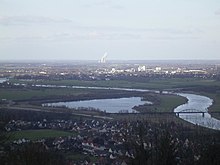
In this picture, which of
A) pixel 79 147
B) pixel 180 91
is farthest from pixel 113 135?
pixel 180 91

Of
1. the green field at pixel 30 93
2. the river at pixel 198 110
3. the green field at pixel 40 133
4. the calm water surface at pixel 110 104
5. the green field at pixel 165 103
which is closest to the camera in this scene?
the green field at pixel 40 133

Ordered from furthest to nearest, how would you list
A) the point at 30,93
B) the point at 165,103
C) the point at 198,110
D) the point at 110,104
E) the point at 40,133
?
the point at 30,93 → the point at 110,104 → the point at 165,103 → the point at 198,110 → the point at 40,133

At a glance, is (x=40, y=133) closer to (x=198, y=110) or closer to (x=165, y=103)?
(x=198, y=110)

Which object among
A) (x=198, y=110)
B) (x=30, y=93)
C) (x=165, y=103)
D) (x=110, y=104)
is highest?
(x=30, y=93)

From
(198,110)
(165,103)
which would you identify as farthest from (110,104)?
(198,110)

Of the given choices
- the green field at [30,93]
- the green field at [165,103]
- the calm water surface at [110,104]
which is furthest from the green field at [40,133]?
the green field at [30,93]

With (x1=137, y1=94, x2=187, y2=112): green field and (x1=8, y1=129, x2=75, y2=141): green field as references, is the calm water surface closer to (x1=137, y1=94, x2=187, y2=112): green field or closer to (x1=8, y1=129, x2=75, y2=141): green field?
(x1=137, y1=94, x2=187, y2=112): green field

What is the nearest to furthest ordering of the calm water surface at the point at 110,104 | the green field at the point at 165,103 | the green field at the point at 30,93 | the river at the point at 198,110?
the river at the point at 198,110
the green field at the point at 165,103
the calm water surface at the point at 110,104
the green field at the point at 30,93

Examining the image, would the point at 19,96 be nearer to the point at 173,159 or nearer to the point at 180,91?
the point at 180,91

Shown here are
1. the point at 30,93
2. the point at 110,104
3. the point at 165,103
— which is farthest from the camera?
the point at 30,93

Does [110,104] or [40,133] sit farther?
[110,104]

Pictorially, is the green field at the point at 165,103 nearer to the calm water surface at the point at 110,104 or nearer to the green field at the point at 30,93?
the calm water surface at the point at 110,104
